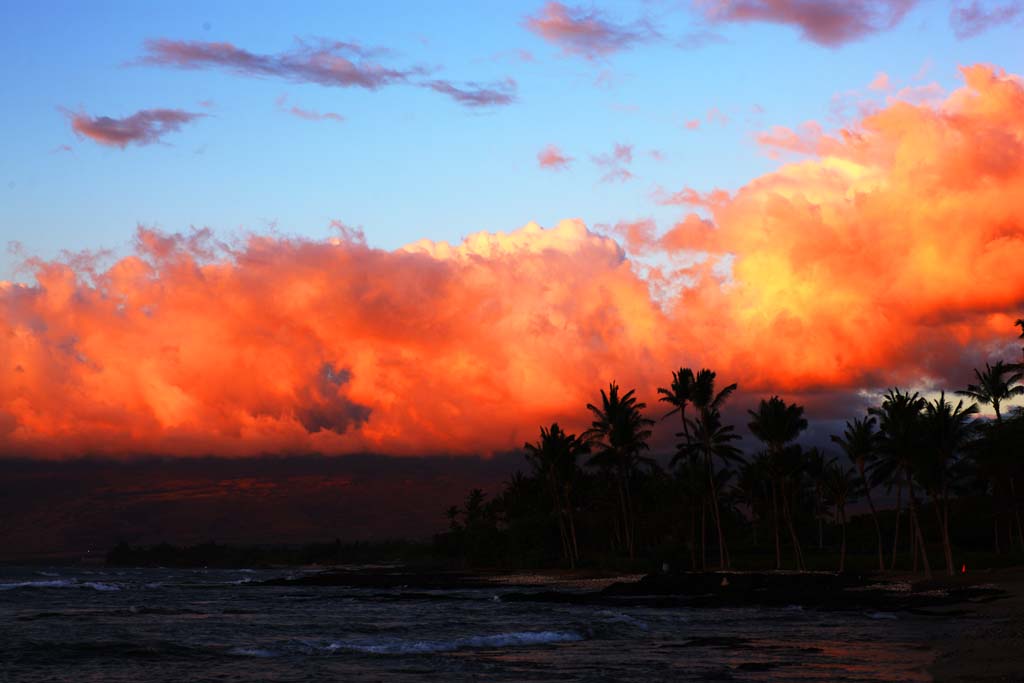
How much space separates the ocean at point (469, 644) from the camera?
3023cm

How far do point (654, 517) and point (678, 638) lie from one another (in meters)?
72.6

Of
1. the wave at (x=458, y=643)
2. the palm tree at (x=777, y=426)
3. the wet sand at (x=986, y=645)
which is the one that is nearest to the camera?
the wet sand at (x=986, y=645)

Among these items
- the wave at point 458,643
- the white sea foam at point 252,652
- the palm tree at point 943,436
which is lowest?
the wave at point 458,643

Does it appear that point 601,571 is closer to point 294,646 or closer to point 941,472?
point 941,472

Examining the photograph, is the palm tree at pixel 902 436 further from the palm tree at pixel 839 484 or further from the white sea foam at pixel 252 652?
the white sea foam at pixel 252 652

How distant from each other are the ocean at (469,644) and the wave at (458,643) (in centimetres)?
8

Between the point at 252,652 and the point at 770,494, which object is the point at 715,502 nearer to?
the point at 770,494

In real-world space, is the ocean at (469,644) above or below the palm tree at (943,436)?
below

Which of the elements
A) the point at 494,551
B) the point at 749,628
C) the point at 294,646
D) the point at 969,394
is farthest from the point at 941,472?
the point at 494,551

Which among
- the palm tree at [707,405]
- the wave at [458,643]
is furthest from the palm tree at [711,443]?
the wave at [458,643]

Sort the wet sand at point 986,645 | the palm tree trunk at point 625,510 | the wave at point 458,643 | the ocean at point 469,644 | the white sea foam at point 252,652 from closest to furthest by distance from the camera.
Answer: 1. the wet sand at point 986,645
2. the ocean at point 469,644
3. the white sea foam at point 252,652
4. the wave at point 458,643
5. the palm tree trunk at point 625,510

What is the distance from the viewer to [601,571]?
334 feet

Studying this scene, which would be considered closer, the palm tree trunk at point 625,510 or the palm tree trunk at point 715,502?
the palm tree trunk at point 715,502

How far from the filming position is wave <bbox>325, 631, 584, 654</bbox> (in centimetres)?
3881
